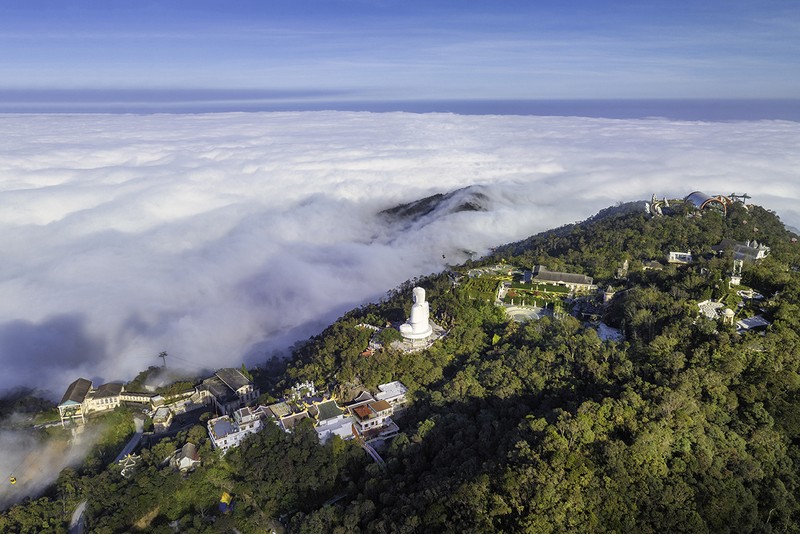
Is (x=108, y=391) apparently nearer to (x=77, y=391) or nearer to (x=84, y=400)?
(x=84, y=400)

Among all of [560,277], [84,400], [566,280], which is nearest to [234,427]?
[84,400]

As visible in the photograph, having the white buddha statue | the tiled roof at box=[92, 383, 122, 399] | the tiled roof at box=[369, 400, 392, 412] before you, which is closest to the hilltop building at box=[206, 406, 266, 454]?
the tiled roof at box=[369, 400, 392, 412]

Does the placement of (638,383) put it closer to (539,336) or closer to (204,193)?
(539,336)

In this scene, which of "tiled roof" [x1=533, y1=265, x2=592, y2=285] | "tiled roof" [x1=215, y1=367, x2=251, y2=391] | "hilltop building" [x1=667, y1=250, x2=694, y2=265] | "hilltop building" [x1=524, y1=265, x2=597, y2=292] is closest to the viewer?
"tiled roof" [x1=215, y1=367, x2=251, y2=391]

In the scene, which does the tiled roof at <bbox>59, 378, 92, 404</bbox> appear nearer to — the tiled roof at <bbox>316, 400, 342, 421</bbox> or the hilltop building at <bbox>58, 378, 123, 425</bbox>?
the hilltop building at <bbox>58, 378, 123, 425</bbox>

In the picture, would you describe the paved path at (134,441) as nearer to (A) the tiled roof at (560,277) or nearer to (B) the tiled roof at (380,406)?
(B) the tiled roof at (380,406)

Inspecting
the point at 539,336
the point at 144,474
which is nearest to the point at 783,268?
the point at 539,336
